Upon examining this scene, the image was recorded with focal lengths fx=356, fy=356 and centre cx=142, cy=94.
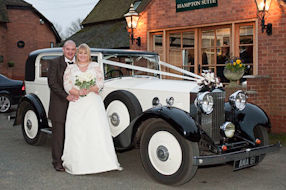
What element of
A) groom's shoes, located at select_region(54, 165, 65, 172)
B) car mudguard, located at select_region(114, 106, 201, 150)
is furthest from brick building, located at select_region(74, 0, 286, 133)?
groom's shoes, located at select_region(54, 165, 65, 172)

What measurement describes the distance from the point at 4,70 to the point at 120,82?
1905cm

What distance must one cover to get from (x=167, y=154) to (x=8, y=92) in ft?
29.8

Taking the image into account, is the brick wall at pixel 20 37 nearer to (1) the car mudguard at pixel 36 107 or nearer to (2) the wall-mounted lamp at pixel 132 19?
(2) the wall-mounted lamp at pixel 132 19

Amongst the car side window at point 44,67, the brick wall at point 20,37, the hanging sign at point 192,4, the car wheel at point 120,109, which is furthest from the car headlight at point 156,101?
the brick wall at point 20,37

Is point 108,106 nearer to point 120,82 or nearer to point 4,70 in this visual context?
point 120,82

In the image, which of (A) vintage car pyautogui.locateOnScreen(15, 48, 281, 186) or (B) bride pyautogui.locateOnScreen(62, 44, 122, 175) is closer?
(A) vintage car pyautogui.locateOnScreen(15, 48, 281, 186)

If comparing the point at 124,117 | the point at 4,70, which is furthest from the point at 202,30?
the point at 4,70

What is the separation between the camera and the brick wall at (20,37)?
2402cm

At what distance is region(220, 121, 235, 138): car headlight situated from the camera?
4836mm

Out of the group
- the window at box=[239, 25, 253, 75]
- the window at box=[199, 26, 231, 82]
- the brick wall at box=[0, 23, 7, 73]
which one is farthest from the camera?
the brick wall at box=[0, 23, 7, 73]

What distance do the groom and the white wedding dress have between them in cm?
13

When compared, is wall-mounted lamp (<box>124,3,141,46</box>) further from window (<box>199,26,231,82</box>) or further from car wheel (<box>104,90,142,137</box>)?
car wheel (<box>104,90,142,137</box>)

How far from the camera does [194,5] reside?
9484mm

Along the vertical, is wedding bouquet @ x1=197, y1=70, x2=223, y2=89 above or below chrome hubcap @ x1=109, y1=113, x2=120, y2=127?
above
